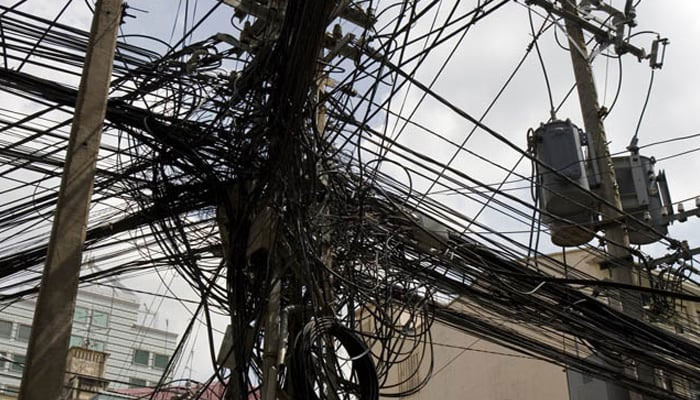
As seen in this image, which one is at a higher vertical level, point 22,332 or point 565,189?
point 22,332

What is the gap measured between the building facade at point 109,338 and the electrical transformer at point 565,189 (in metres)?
13.3

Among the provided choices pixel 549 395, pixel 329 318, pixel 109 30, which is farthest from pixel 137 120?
pixel 549 395

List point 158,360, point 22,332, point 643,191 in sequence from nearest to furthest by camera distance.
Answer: point 643,191 < point 22,332 < point 158,360

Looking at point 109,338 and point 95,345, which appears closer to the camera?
point 95,345

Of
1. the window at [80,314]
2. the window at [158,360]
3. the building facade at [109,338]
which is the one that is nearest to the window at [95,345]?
the building facade at [109,338]

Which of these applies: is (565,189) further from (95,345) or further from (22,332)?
(22,332)

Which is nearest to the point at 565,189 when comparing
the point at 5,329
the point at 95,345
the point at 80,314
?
the point at 95,345

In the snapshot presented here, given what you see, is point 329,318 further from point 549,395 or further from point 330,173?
point 549,395

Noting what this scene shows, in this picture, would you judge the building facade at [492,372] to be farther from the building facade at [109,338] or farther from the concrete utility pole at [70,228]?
the concrete utility pole at [70,228]

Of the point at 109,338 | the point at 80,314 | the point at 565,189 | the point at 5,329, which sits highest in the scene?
the point at 5,329

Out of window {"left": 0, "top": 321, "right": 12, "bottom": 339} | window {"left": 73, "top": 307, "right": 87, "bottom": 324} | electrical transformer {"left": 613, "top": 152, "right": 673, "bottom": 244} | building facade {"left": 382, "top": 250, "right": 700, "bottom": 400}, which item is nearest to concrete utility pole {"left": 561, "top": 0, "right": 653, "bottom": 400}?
electrical transformer {"left": 613, "top": 152, "right": 673, "bottom": 244}

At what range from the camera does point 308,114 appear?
4543 mm

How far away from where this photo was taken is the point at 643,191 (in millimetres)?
7266

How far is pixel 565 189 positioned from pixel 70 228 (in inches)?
170
